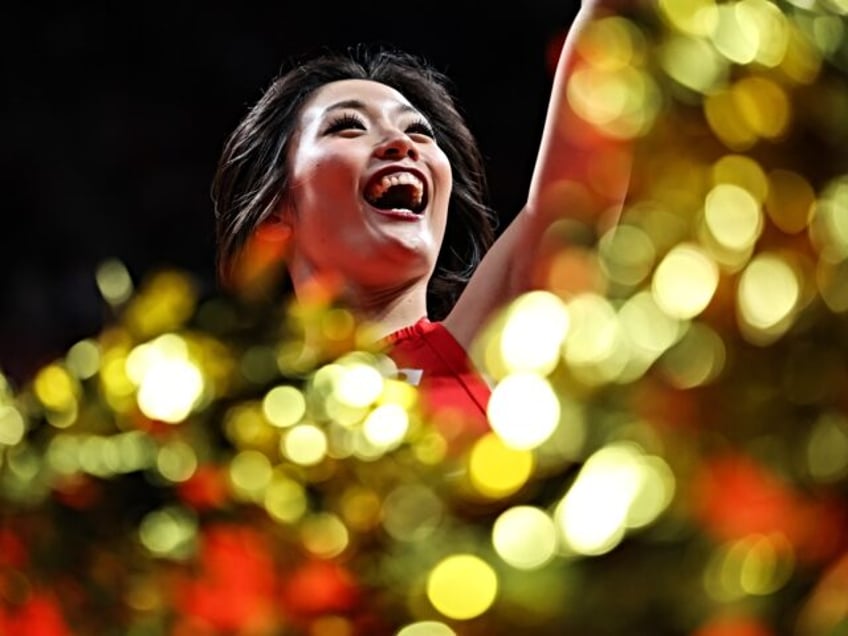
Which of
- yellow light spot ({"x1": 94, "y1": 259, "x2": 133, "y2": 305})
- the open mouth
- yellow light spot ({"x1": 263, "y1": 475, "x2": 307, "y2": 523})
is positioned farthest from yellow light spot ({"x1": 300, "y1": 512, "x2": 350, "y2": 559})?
the open mouth

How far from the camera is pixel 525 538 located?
0.35 metres

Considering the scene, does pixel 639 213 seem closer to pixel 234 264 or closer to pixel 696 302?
pixel 696 302

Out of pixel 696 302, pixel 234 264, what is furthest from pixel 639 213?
pixel 234 264

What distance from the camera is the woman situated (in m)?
0.65

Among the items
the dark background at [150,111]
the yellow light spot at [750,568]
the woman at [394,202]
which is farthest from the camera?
the dark background at [150,111]

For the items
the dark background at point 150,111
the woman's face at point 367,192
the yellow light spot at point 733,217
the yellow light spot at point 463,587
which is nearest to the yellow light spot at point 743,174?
the yellow light spot at point 733,217

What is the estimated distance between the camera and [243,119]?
34.9 inches

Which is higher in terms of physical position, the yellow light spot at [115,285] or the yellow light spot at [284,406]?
the yellow light spot at [115,285]

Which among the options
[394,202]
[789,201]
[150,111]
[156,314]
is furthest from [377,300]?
[789,201]

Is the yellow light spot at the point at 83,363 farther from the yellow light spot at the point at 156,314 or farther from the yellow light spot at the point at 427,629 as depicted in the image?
the yellow light spot at the point at 427,629

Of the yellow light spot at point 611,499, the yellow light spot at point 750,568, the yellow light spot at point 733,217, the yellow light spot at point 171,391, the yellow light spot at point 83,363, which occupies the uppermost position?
the yellow light spot at point 83,363

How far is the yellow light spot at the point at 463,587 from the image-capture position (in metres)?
0.35

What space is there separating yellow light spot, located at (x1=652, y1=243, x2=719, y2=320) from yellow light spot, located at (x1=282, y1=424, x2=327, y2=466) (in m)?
0.14

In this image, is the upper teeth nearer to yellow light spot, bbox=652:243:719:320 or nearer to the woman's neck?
the woman's neck
